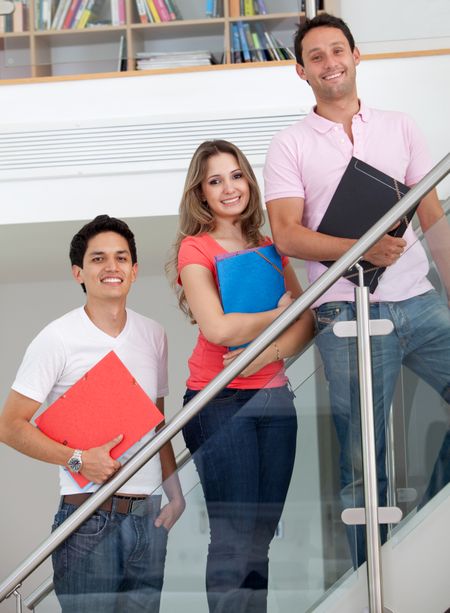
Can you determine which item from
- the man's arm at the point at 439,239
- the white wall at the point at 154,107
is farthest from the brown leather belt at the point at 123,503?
the white wall at the point at 154,107

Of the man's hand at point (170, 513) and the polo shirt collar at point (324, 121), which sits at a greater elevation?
the polo shirt collar at point (324, 121)

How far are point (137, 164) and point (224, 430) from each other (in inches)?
80.6

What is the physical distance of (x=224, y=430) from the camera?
7.07ft

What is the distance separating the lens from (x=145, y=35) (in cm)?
417

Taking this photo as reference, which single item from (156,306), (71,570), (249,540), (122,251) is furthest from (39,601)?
(156,306)

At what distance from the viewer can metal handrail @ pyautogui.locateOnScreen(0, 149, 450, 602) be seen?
2055mm

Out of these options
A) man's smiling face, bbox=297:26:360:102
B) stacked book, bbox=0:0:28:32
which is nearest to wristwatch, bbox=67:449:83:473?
man's smiling face, bbox=297:26:360:102

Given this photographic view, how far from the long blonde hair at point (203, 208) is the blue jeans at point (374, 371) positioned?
37cm

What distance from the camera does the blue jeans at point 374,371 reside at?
2168 millimetres

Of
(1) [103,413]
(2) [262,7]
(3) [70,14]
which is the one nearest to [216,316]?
(1) [103,413]

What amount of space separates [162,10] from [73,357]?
219 cm

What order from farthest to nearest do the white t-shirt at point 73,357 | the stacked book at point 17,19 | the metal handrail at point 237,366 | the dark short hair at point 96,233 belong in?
the stacked book at point 17,19 < the dark short hair at point 96,233 < the white t-shirt at point 73,357 < the metal handrail at point 237,366

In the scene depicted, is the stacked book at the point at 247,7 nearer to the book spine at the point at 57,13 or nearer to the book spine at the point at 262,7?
the book spine at the point at 262,7

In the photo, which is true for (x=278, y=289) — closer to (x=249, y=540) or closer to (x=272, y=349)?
(x=272, y=349)
